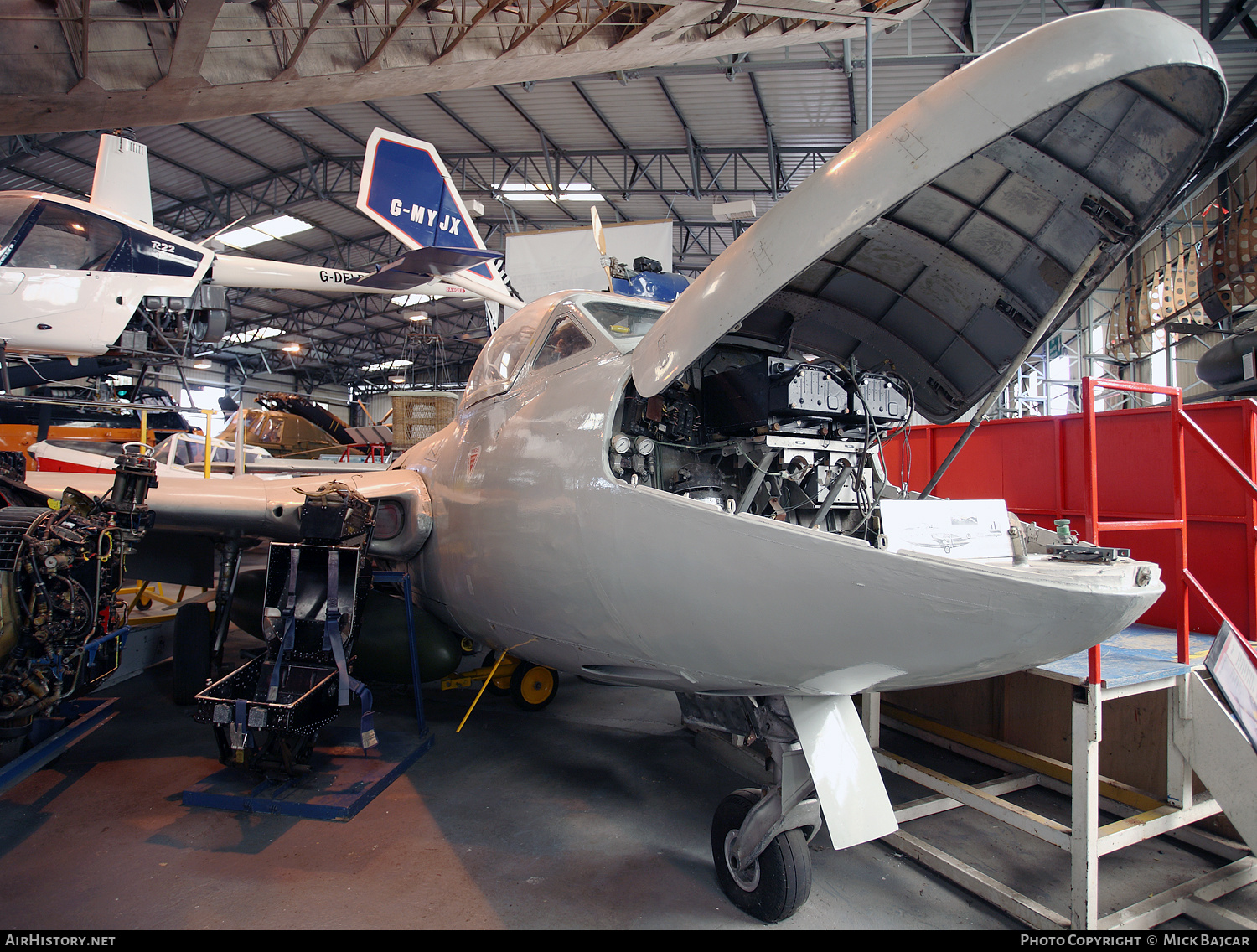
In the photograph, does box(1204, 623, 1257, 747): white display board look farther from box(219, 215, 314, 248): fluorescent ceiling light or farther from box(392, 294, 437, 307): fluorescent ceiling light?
box(392, 294, 437, 307): fluorescent ceiling light

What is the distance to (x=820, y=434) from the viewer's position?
128 inches

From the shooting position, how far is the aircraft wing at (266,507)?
469cm

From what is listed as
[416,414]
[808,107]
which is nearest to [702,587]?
[416,414]

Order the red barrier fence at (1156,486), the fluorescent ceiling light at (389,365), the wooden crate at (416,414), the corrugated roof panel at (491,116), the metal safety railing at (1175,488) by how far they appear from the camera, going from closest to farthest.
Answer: the metal safety railing at (1175,488) → the red barrier fence at (1156,486) → the wooden crate at (416,414) → the corrugated roof panel at (491,116) → the fluorescent ceiling light at (389,365)

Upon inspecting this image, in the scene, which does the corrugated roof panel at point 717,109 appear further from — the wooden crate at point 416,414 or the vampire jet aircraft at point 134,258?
the wooden crate at point 416,414

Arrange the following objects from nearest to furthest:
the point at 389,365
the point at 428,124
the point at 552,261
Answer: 1. the point at 552,261
2. the point at 428,124
3. the point at 389,365

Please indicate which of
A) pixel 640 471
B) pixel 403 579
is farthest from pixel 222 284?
pixel 640 471

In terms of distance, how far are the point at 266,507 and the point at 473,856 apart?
293cm

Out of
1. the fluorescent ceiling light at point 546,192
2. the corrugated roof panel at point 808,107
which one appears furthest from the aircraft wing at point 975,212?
the fluorescent ceiling light at point 546,192

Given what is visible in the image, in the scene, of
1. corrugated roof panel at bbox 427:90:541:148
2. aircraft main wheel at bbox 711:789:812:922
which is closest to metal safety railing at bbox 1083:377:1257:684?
aircraft main wheel at bbox 711:789:812:922

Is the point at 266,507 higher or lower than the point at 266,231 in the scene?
lower

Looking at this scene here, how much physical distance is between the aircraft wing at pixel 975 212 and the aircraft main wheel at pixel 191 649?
5235 mm

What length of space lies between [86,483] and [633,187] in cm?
1460

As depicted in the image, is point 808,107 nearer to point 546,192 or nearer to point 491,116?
point 546,192
